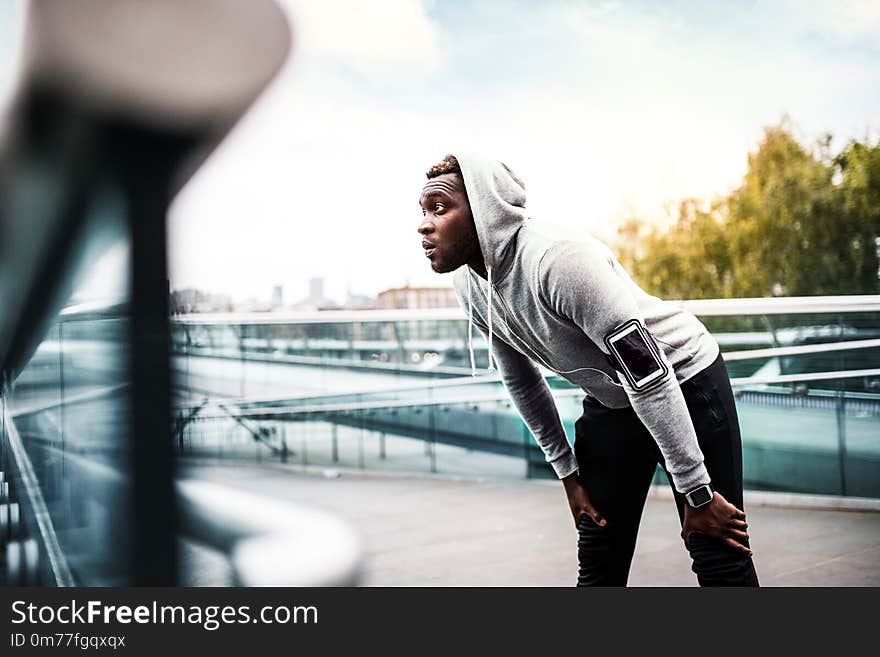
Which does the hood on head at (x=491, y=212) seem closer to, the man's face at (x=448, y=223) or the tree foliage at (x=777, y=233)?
the man's face at (x=448, y=223)

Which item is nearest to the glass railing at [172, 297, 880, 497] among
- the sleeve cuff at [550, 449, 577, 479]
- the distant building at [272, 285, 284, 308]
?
the distant building at [272, 285, 284, 308]

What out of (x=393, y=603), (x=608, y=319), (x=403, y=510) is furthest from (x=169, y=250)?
(x=403, y=510)

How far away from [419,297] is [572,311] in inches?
143

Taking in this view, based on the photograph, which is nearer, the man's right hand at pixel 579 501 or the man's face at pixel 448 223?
the man's face at pixel 448 223

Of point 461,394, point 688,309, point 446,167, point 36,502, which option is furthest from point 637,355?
point 461,394

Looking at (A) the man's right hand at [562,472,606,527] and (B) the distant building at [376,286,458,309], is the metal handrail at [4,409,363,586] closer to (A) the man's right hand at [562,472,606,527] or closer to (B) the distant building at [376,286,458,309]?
(A) the man's right hand at [562,472,606,527]

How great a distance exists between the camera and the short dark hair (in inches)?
46.4

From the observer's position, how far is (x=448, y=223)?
3.79 feet

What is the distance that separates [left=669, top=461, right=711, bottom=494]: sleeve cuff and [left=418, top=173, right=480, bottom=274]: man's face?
42cm

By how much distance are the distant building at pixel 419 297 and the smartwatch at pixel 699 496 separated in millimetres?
3074

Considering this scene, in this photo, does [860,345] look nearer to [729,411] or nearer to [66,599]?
[729,411]

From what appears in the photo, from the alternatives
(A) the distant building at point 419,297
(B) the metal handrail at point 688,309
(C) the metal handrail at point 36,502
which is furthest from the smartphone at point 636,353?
(A) the distant building at point 419,297

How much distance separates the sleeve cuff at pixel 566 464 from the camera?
1.33 metres

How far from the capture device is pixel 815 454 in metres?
3.01
